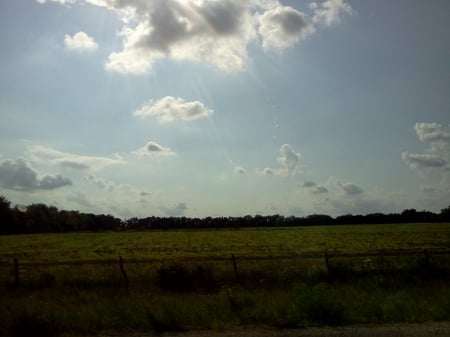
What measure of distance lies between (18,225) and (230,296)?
417 feet

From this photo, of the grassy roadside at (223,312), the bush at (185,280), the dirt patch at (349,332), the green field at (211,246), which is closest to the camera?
the dirt patch at (349,332)

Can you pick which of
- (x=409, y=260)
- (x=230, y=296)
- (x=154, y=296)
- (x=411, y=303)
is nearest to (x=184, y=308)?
(x=230, y=296)

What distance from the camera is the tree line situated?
416ft

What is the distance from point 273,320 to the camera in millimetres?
10484

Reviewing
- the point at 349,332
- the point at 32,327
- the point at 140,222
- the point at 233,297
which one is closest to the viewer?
the point at 349,332

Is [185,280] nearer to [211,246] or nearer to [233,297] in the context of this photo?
[233,297]

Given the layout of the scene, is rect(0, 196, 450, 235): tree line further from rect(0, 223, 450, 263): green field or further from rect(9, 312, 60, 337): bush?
rect(9, 312, 60, 337): bush

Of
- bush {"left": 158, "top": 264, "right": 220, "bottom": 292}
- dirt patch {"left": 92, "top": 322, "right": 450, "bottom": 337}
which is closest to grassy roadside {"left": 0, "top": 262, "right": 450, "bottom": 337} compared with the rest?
dirt patch {"left": 92, "top": 322, "right": 450, "bottom": 337}

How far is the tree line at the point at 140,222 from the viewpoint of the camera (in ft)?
416

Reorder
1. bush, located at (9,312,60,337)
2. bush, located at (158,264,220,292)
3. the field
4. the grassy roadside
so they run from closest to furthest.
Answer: bush, located at (9,312,60,337) < the grassy roadside < the field < bush, located at (158,264,220,292)

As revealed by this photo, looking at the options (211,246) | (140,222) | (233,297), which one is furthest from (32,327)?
(140,222)

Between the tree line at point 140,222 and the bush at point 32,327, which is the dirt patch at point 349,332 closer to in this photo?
the bush at point 32,327

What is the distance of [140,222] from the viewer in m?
177

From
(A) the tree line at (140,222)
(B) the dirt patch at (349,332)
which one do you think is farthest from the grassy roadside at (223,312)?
(A) the tree line at (140,222)
